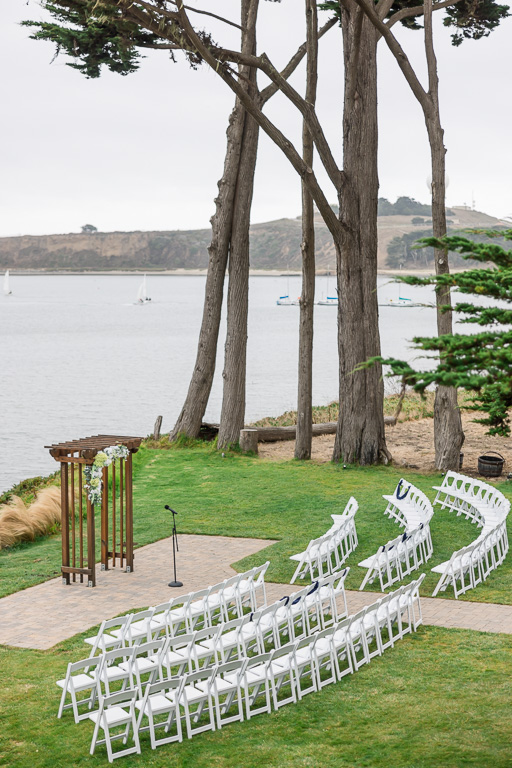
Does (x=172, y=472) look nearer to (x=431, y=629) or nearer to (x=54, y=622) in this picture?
(x=54, y=622)

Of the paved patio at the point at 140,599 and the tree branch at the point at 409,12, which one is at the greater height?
the tree branch at the point at 409,12

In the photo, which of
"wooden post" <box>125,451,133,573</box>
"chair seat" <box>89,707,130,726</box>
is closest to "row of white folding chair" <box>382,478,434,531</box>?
"wooden post" <box>125,451,133,573</box>

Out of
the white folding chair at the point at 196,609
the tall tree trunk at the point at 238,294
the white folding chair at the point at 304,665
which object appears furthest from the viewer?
the tall tree trunk at the point at 238,294

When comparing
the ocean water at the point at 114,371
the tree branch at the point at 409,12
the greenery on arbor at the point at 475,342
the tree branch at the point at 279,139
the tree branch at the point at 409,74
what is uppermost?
the tree branch at the point at 409,12

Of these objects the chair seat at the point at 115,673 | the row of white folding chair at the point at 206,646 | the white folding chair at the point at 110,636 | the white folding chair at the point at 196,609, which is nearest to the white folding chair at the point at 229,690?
the row of white folding chair at the point at 206,646

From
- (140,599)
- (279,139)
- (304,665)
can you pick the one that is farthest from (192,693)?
(279,139)

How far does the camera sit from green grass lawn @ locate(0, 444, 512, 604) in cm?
1326

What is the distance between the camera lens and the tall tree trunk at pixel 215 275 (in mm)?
23203

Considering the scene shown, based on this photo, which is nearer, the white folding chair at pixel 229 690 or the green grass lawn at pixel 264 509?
the white folding chair at pixel 229 690

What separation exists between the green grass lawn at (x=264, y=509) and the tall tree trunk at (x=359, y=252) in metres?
1.00

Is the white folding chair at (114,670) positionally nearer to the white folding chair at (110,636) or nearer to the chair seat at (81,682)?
the chair seat at (81,682)

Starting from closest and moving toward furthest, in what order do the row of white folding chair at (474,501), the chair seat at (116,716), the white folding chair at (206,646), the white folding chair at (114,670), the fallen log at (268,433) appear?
the chair seat at (116,716), the white folding chair at (114,670), the white folding chair at (206,646), the row of white folding chair at (474,501), the fallen log at (268,433)

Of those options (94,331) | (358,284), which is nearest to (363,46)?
(358,284)

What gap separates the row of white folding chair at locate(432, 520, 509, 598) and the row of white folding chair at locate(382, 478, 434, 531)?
3.43 feet
